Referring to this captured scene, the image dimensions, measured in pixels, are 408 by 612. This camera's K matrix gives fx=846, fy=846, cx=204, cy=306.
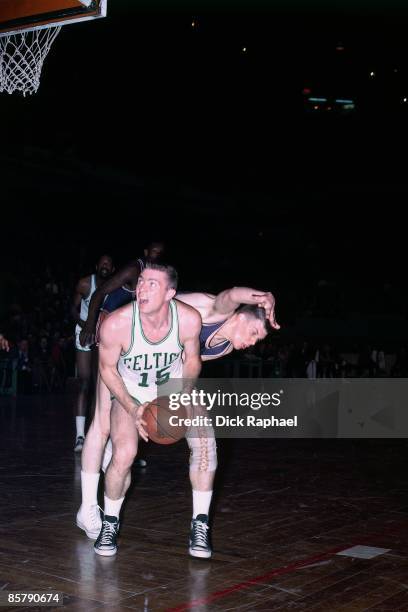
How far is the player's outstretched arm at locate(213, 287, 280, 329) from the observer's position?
4.84 m

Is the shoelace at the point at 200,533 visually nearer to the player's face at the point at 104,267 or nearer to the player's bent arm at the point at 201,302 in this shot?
the player's bent arm at the point at 201,302

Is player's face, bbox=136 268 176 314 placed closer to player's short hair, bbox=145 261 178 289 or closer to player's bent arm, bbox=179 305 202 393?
player's short hair, bbox=145 261 178 289

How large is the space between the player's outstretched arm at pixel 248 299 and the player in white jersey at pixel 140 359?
0.77 feet

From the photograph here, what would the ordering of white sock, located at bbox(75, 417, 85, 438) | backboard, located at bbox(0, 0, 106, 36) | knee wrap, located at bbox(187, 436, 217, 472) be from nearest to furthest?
knee wrap, located at bbox(187, 436, 217, 472), backboard, located at bbox(0, 0, 106, 36), white sock, located at bbox(75, 417, 85, 438)

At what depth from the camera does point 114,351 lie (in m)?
4.73

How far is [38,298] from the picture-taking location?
20.5m

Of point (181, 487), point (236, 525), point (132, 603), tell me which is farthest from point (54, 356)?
point (132, 603)

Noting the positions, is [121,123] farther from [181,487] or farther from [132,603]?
[132,603]

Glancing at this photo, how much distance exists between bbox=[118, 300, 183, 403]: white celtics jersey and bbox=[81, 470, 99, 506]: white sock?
66 cm

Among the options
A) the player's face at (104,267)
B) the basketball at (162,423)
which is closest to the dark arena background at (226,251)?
the basketball at (162,423)

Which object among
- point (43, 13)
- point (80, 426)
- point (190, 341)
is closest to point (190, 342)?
point (190, 341)

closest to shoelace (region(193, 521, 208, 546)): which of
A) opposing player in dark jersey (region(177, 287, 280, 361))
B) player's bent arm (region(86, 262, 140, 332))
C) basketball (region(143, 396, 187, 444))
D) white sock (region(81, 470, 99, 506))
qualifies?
basketball (region(143, 396, 187, 444))

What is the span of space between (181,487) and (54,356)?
10.9 meters

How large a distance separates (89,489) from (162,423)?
0.96m
